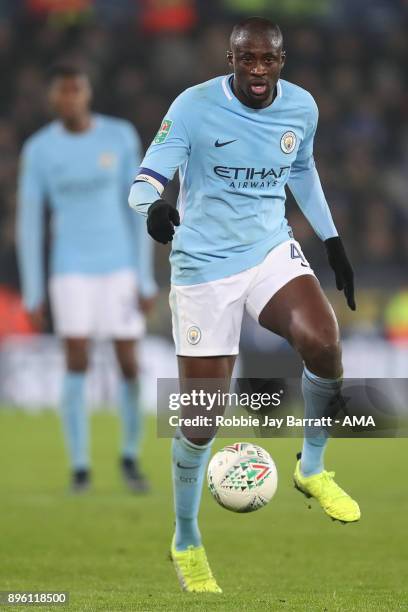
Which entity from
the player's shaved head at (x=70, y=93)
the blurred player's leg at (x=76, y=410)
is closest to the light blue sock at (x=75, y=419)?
the blurred player's leg at (x=76, y=410)

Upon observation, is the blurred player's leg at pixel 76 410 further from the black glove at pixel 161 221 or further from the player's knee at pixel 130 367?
the black glove at pixel 161 221

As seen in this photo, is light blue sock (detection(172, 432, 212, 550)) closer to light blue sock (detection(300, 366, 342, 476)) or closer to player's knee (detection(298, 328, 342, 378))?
light blue sock (detection(300, 366, 342, 476))

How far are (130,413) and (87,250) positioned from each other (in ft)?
3.42

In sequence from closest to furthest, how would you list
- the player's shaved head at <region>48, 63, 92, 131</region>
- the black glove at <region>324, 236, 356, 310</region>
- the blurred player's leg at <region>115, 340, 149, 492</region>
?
the black glove at <region>324, 236, 356, 310</region> → the player's shaved head at <region>48, 63, 92, 131</region> → the blurred player's leg at <region>115, 340, 149, 492</region>

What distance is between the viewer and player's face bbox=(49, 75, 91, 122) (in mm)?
8172

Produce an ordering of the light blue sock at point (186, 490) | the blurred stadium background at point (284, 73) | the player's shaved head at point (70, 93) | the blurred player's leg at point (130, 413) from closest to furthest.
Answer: the light blue sock at point (186, 490) → the player's shaved head at point (70, 93) → the blurred player's leg at point (130, 413) → the blurred stadium background at point (284, 73)

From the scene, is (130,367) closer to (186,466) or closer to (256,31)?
(186,466)

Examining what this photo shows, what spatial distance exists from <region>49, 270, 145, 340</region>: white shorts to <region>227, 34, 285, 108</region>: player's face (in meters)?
3.55

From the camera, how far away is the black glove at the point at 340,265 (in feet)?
17.9

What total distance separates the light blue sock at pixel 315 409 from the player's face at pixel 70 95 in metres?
3.55

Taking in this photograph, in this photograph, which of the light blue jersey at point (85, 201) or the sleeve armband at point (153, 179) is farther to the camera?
the light blue jersey at point (85, 201)

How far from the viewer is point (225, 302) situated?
5.09m

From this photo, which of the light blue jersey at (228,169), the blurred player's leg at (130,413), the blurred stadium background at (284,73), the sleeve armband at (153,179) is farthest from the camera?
the blurred stadium background at (284,73)

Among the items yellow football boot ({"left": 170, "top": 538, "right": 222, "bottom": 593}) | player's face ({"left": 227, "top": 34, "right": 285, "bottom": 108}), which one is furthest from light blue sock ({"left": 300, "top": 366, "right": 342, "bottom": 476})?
player's face ({"left": 227, "top": 34, "right": 285, "bottom": 108})
